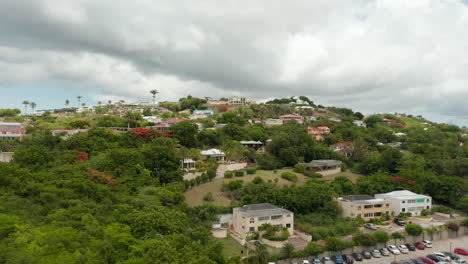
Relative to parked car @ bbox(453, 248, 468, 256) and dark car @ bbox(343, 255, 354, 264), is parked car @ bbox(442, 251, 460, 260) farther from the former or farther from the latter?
dark car @ bbox(343, 255, 354, 264)

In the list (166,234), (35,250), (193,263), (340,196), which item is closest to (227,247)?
(166,234)

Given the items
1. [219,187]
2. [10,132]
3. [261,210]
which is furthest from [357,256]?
[10,132]

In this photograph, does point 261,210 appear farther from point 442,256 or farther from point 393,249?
point 442,256

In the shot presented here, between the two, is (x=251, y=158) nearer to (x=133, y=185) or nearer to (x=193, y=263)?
(x=133, y=185)

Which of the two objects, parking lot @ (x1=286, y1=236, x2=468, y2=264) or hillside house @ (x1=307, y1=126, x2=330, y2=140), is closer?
parking lot @ (x1=286, y1=236, x2=468, y2=264)

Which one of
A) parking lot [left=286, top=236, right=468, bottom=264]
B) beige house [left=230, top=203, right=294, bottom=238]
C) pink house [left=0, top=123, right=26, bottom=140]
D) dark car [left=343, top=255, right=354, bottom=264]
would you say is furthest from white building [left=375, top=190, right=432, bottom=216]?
pink house [left=0, top=123, right=26, bottom=140]

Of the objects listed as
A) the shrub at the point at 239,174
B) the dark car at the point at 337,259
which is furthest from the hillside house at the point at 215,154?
the dark car at the point at 337,259

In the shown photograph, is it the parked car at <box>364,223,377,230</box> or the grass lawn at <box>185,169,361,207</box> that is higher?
the grass lawn at <box>185,169,361,207</box>
